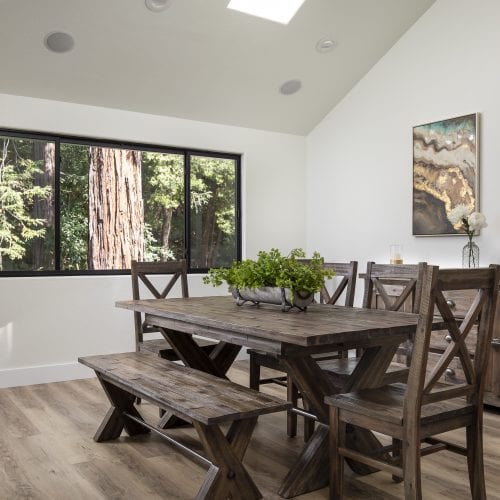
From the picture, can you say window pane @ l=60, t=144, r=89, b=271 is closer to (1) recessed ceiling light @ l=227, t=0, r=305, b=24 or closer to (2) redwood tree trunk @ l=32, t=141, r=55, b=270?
(2) redwood tree trunk @ l=32, t=141, r=55, b=270

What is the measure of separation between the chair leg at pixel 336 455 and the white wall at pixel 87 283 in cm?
297

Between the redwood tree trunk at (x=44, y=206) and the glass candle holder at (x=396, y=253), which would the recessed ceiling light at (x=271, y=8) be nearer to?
the redwood tree trunk at (x=44, y=206)

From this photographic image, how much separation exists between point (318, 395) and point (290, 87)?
3.50 m

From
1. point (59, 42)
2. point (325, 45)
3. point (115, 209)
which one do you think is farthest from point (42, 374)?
point (325, 45)

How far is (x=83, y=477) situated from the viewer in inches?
106

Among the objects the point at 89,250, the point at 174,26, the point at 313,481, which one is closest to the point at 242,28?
the point at 174,26

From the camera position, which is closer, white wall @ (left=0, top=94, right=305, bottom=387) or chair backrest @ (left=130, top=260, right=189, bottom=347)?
chair backrest @ (left=130, top=260, right=189, bottom=347)

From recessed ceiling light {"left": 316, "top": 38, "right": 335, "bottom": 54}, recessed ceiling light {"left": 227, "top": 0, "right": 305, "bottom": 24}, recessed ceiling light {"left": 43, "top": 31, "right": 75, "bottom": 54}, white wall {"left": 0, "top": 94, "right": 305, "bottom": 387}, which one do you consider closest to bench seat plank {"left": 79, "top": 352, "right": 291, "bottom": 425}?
white wall {"left": 0, "top": 94, "right": 305, "bottom": 387}

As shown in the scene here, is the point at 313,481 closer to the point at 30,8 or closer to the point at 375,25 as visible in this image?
the point at 30,8

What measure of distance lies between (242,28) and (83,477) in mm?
3386

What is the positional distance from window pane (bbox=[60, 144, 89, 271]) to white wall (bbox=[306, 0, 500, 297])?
2.31 m

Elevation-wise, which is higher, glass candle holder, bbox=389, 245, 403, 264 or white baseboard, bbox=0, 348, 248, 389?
glass candle holder, bbox=389, 245, 403, 264

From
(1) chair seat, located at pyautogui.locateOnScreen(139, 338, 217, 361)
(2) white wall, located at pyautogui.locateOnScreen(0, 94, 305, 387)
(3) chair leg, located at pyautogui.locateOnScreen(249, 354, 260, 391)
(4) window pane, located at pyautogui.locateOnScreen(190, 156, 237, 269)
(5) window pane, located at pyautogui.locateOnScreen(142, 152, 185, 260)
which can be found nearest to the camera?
(3) chair leg, located at pyautogui.locateOnScreen(249, 354, 260, 391)

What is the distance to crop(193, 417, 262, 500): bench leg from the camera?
2.26 m
